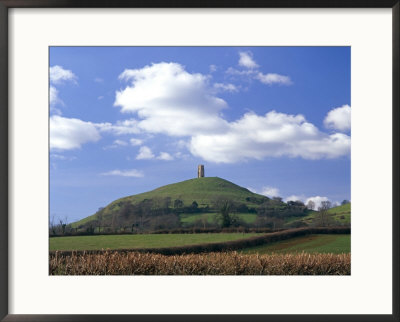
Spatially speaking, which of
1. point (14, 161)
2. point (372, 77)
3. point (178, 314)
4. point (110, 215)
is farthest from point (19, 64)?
point (372, 77)

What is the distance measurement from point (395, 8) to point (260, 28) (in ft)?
4.59

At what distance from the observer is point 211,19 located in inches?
159

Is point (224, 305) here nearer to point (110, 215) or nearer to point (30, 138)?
point (110, 215)

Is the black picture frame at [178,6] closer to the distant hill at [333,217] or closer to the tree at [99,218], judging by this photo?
the distant hill at [333,217]

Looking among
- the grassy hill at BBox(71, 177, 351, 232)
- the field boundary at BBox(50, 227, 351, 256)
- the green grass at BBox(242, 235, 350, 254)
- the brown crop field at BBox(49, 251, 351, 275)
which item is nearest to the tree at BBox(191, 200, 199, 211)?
the grassy hill at BBox(71, 177, 351, 232)

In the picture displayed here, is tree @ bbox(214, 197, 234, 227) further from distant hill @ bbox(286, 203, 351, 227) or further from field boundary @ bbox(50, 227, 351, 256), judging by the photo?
distant hill @ bbox(286, 203, 351, 227)

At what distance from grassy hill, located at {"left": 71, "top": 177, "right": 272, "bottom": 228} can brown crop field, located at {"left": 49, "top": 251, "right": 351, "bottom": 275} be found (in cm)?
46

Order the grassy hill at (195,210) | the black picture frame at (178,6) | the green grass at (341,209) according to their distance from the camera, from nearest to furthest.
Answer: the black picture frame at (178,6) < the green grass at (341,209) < the grassy hill at (195,210)

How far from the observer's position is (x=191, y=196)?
15.0ft

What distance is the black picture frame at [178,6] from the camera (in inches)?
146

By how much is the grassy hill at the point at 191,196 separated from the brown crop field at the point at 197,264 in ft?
1.51

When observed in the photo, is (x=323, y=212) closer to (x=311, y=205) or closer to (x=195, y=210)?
(x=311, y=205)

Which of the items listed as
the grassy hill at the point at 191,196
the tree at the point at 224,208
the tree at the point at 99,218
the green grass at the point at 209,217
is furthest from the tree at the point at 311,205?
the tree at the point at 99,218

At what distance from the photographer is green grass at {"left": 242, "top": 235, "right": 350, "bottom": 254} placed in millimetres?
4441
